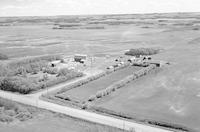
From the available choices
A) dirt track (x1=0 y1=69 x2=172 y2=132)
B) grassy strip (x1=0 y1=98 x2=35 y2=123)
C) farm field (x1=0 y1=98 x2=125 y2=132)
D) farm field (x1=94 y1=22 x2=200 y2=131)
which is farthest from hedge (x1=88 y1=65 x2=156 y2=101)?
grassy strip (x1=0 y1=98 x2=35 y2=123)

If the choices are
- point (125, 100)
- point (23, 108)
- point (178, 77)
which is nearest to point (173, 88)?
point (178, 77)

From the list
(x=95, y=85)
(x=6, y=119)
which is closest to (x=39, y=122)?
(x=6, y=119)

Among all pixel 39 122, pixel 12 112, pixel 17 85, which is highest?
pixel 17 85

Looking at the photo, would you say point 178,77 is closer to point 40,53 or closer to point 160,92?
point 160,92

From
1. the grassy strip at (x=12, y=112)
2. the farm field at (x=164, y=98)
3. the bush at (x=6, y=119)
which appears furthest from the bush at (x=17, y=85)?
the farm field at (x=164, y=98)

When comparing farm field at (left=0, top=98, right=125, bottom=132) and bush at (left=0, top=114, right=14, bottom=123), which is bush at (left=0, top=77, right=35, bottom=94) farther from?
bush at (left=0, top=114, right=14, bottom=123)

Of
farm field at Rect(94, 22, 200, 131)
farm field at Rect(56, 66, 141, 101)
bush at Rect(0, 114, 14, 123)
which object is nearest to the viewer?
bush at Rect(0, 114, 14, 123)

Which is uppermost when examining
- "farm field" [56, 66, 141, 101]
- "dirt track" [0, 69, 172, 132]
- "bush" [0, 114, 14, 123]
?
"farm field" [56, 66, 141, 101]

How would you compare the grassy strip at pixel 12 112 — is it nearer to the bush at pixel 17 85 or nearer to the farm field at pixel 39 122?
the farm field at pixel 39 122

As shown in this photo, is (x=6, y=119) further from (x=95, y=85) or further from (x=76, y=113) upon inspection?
(x=95, y=85)
